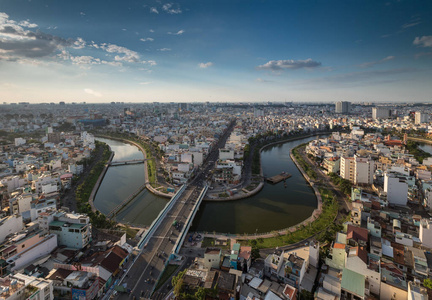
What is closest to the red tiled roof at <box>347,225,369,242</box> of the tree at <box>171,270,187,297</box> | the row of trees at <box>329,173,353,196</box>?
the row of trees at <box>329,173,353,196</box>

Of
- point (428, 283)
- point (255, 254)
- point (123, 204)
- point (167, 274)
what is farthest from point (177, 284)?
point (123, 204)

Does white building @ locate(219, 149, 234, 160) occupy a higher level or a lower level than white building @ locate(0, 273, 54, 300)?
higher

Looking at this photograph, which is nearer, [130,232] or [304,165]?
[130,232]

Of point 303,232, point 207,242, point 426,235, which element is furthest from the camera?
point 303,232

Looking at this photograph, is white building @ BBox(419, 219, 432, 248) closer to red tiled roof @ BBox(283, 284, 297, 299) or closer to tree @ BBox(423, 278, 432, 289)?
tree @ BBox(423, 278, 432, 289)

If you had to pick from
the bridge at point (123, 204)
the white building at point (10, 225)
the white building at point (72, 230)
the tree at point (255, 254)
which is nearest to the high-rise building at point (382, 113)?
the bridge at point (123, 204)

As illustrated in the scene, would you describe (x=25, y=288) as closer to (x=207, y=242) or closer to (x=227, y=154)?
(x=207, y=242)

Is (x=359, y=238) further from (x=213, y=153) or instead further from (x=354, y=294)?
(x=213, y=153)
